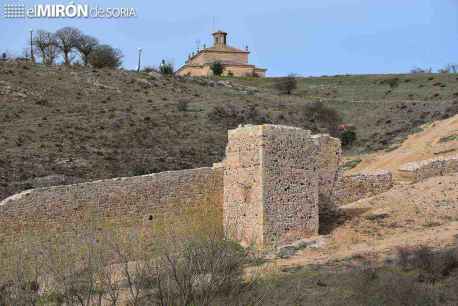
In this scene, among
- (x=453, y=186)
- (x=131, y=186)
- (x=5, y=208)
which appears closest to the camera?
(x=5, y=208)

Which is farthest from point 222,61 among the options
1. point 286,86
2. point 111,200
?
point 111,200

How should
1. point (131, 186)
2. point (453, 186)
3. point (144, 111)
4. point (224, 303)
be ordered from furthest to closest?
point (144, 111) < point (453, 186) < point (131, 186) < point (224, 303)

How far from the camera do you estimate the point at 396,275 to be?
12.7 m

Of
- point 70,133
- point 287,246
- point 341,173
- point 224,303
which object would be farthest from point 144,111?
point 224,303

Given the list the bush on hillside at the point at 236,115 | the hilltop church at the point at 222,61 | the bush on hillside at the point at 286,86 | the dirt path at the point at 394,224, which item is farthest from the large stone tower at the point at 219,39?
the dirt path at the point at 394,224

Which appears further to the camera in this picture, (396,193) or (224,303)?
(396,193)

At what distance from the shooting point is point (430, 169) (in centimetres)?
1989

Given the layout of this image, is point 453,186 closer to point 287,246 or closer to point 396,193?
point 396,193

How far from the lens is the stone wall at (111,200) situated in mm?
14547

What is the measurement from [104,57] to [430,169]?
1796 inches

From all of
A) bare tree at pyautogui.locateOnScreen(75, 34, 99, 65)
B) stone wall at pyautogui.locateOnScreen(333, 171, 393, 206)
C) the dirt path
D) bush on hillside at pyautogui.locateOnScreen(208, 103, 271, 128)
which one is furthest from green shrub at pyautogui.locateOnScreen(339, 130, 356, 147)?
bare tree at pyautogui.locateOnScreen(75, 34, 99, 65)

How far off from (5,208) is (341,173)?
8.31 m

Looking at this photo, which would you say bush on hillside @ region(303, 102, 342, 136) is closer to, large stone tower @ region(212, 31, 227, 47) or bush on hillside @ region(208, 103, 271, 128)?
bush on hillside @ region(208, 103, 271, 128)

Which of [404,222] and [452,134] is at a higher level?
[452,134]
